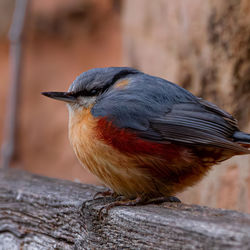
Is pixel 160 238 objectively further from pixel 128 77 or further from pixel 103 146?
pixel 128 77

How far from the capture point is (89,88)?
2.08 metres

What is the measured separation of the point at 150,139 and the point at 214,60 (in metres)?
0.94

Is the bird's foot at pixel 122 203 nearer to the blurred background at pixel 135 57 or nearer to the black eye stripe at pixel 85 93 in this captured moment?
the black eye stripe at pixel 85 93

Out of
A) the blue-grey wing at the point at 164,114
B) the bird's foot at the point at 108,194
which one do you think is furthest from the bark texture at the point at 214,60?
the bird's foot at the point at 108,194

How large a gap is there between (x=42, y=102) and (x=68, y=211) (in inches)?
162

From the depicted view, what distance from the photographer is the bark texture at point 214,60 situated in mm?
2391

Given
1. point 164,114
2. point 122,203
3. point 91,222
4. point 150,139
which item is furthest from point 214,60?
point 91,222

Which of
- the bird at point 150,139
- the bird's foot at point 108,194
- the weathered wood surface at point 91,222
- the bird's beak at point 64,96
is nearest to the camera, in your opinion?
the weathered wood surface at point 91,222

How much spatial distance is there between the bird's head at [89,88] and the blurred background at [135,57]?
2.31 ft

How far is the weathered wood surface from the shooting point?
1.26 metres

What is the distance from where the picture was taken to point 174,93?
1985 mm

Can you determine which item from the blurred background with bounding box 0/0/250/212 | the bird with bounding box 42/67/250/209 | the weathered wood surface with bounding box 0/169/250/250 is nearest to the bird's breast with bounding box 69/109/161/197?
the bird with bounding box 42/67/250/209

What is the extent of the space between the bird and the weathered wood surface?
0.13 m

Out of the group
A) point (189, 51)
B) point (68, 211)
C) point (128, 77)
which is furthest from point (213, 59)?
point (68, 211)
